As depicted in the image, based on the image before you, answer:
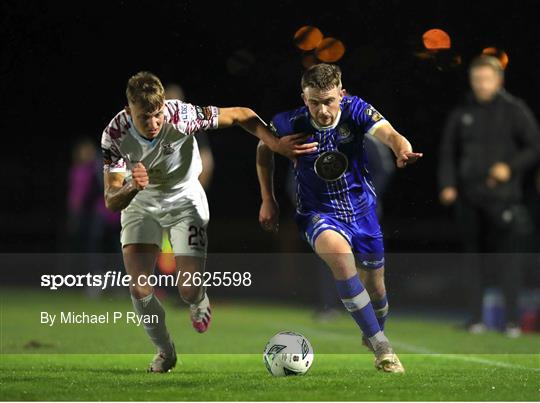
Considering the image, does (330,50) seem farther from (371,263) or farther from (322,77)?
(371,263)

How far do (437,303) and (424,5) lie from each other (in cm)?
487

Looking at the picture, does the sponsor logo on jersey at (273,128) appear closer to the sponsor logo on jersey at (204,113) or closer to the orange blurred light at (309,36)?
the sponsor logo on jersey at (204,113)

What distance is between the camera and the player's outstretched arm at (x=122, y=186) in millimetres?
6672

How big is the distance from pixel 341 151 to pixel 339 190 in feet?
0.89

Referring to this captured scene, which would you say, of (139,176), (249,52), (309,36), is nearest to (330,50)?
(309,36)

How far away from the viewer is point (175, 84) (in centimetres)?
877

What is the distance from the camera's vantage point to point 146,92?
7121 mm

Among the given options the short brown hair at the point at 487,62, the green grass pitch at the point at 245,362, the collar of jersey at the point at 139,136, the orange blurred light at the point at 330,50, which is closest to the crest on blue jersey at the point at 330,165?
the collar of jersey at the point at 139,136

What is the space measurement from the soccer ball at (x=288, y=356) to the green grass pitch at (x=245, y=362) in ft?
0.36

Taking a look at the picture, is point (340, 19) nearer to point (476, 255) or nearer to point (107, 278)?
point (476, 255)

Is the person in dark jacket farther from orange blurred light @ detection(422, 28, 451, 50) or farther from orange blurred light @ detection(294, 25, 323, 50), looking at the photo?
orange blurred light @ detection(294, 25, 323, 50)

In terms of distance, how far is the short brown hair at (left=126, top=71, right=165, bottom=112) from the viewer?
23.4 ft

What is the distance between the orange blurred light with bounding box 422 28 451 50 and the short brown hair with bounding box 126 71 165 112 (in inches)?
114

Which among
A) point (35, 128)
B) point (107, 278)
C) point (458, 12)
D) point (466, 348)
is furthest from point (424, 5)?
point (35, 128)
